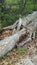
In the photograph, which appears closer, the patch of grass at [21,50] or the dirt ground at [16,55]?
the dirt ground at [16,55]

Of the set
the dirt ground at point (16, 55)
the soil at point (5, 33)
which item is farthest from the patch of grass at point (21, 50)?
the soil at point (5, 33)

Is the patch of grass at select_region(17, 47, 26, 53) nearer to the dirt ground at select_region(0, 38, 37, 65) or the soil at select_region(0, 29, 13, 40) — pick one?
the dirt ground at select_region(0, 38, 37, 65)

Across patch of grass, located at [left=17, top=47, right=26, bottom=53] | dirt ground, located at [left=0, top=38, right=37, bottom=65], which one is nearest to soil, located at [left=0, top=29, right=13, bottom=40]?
dirt ground, located at [left=0, top=38, right=37, bottom=65]

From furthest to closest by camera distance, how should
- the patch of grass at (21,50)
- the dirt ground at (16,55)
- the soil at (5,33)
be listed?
the soil at (5,33), the patch of grass at (21,50), the dirt ground at (16,55)

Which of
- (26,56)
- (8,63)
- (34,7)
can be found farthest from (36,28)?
(34,7)

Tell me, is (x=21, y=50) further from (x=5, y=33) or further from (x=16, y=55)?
(x=5, y=33)

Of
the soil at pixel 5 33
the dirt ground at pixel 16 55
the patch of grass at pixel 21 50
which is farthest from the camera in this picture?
the soil at pixel 5 33

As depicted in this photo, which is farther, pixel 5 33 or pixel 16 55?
pixel 5 33

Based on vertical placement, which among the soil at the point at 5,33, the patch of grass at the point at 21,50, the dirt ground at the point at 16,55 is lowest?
the dirt ground at the point at 16,55

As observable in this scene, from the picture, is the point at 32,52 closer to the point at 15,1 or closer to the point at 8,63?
the point at 8,63

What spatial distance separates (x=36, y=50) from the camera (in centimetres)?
639

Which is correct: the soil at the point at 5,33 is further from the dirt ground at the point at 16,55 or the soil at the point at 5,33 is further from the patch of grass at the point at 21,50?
the patch of grass at the point at 21,50

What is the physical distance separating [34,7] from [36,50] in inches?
158

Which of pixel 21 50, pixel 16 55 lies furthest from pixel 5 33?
pixel 16 55
